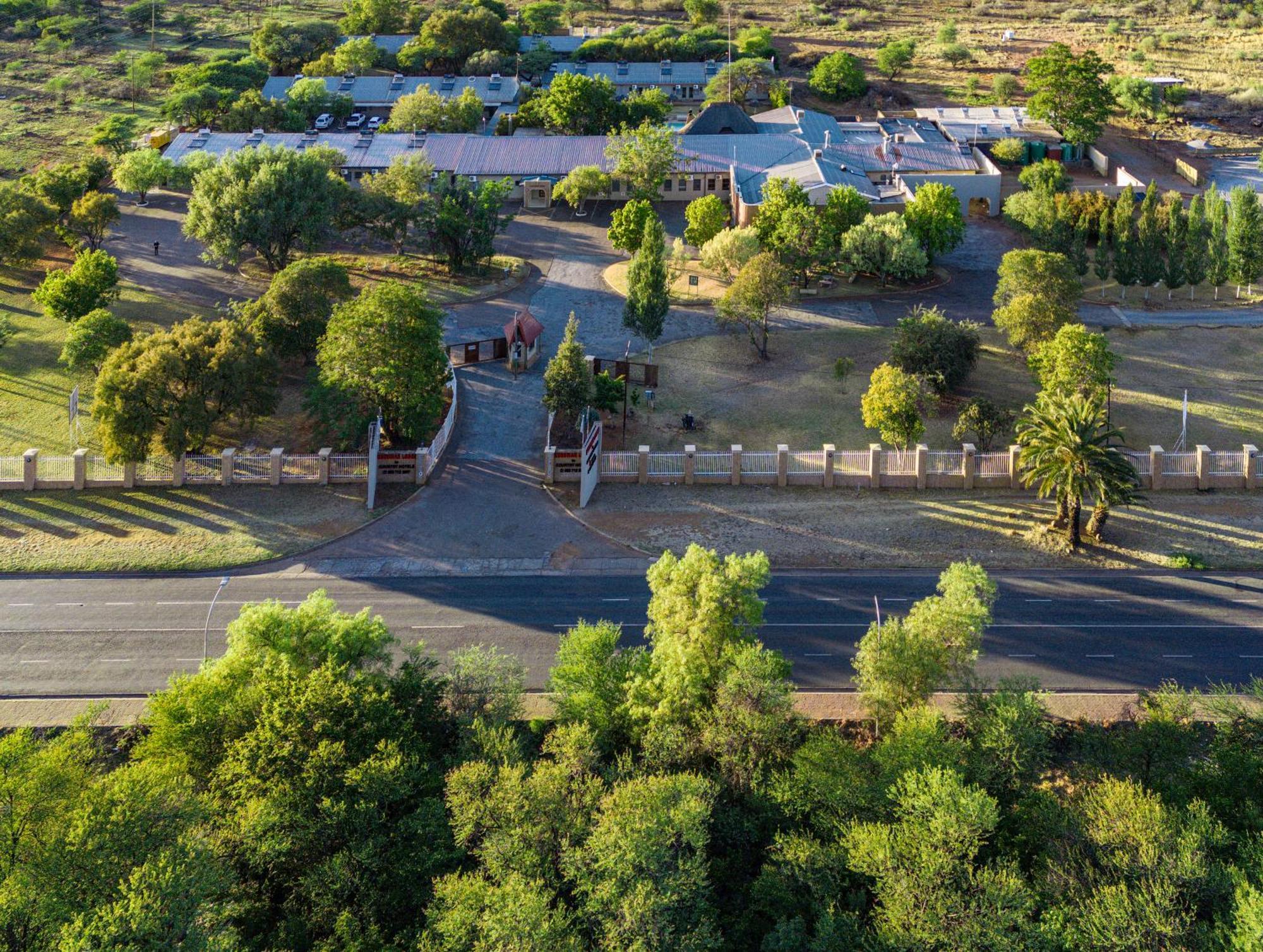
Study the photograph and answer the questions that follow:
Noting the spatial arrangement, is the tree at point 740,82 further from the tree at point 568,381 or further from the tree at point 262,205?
the tree at point 568,381

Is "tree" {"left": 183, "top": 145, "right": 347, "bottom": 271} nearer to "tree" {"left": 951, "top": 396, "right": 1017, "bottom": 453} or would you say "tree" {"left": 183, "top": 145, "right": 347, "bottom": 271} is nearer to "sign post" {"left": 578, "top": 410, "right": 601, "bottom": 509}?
"sign post" {"left": 578, "top": 410, "right": 601, "bottom": 509}

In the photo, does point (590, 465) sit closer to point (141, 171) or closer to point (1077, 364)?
point (1077, 364)

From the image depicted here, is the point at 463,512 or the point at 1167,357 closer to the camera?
the point at 463,512

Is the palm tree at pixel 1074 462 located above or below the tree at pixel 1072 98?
below

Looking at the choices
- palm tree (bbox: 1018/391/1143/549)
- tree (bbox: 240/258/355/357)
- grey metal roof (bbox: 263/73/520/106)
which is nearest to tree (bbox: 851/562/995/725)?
palm tree (bbox: 1018/391/1143/549)

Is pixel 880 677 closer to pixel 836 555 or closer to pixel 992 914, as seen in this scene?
pixel 992 914

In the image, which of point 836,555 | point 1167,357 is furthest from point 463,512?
point 1167,357

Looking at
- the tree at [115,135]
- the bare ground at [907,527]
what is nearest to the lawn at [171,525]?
the bare ground at [907,527]
